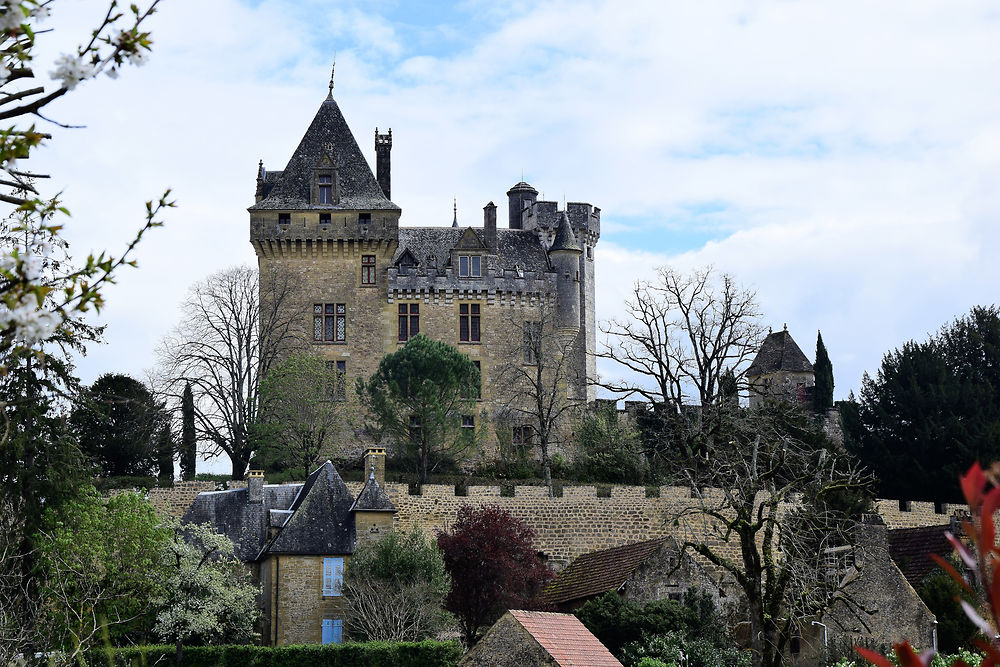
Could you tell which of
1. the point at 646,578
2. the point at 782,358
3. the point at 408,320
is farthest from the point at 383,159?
the point at 646,578

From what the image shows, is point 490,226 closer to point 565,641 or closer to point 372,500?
point 372,500

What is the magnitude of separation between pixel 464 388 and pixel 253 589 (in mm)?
13833

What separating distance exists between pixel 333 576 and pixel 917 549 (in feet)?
52.5

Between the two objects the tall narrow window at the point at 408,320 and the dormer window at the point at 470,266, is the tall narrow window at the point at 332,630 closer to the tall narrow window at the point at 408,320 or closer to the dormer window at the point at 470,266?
the tall narrow window at the point at 408,320

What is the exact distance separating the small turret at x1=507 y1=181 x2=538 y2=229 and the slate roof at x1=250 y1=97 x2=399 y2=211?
835 cm

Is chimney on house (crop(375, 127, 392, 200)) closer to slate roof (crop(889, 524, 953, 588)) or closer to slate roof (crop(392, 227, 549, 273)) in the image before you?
slate roof (crop(392, 227, 549, 273))

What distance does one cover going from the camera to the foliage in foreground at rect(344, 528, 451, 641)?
28984 mm

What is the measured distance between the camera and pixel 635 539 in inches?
1410

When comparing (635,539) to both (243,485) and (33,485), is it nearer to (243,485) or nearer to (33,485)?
(243,485)

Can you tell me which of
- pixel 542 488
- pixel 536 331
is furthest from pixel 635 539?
pixel 536 331

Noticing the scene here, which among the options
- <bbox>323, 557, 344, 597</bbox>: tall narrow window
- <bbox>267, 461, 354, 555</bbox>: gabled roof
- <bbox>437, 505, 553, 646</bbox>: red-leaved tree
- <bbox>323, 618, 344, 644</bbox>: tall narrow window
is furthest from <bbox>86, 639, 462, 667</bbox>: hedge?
<bbox>267, 461, 354, 555</bbox>: gabled roof

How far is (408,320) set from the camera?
1855 inches

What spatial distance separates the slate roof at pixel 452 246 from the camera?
48.4 metres

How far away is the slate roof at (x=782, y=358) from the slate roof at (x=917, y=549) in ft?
57.4
